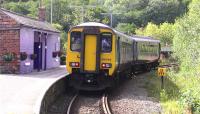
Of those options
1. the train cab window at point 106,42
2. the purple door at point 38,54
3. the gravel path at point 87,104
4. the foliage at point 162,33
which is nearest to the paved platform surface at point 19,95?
the gravel path at point 87,104

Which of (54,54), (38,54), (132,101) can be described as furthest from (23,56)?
(132,101)

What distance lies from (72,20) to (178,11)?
90.8 feet

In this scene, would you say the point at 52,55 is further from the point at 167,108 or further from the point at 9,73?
the point at 167,108

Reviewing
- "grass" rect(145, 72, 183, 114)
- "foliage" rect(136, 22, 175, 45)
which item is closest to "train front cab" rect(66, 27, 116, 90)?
"grass" rect(145, 72, 183, 114)

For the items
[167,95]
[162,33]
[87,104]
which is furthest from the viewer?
[162,33]

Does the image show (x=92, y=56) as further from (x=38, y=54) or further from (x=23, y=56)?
(x=38, y=54)

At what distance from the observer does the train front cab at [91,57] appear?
74.8ft

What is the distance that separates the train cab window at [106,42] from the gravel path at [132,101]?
205 cm

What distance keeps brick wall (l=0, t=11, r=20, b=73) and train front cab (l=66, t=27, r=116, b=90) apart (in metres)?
8.08

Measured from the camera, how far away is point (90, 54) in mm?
22844

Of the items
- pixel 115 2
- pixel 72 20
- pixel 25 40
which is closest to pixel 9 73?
pixel 25 40

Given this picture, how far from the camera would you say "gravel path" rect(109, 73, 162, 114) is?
18.7 m

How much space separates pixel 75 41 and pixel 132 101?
4.04 metres

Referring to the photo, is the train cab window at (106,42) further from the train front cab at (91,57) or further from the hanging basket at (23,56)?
the hanging basket at (23,56)
